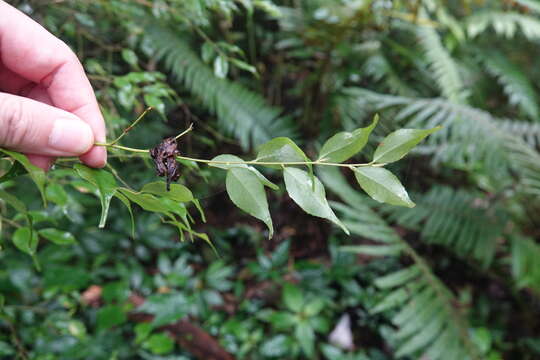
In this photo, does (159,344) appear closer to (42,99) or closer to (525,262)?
(42,99)

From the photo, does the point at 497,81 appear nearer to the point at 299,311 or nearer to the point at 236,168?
the point at 299,311

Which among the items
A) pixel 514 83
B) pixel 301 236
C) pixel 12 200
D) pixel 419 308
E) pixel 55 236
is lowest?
pixel 301 236

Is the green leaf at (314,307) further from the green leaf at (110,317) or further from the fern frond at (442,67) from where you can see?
the fern frond at (442,67)

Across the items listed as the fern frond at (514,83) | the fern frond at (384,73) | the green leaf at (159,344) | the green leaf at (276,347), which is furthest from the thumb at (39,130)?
the fern frond at (514,83)

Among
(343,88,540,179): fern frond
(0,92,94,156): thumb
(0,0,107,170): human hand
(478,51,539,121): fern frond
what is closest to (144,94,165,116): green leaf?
(0,0,107,170): human hand

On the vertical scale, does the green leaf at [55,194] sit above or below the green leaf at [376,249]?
above

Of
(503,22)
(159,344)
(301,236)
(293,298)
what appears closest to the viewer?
(159,344)

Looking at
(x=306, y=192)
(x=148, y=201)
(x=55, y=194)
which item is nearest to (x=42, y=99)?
(x=55, y=194)
